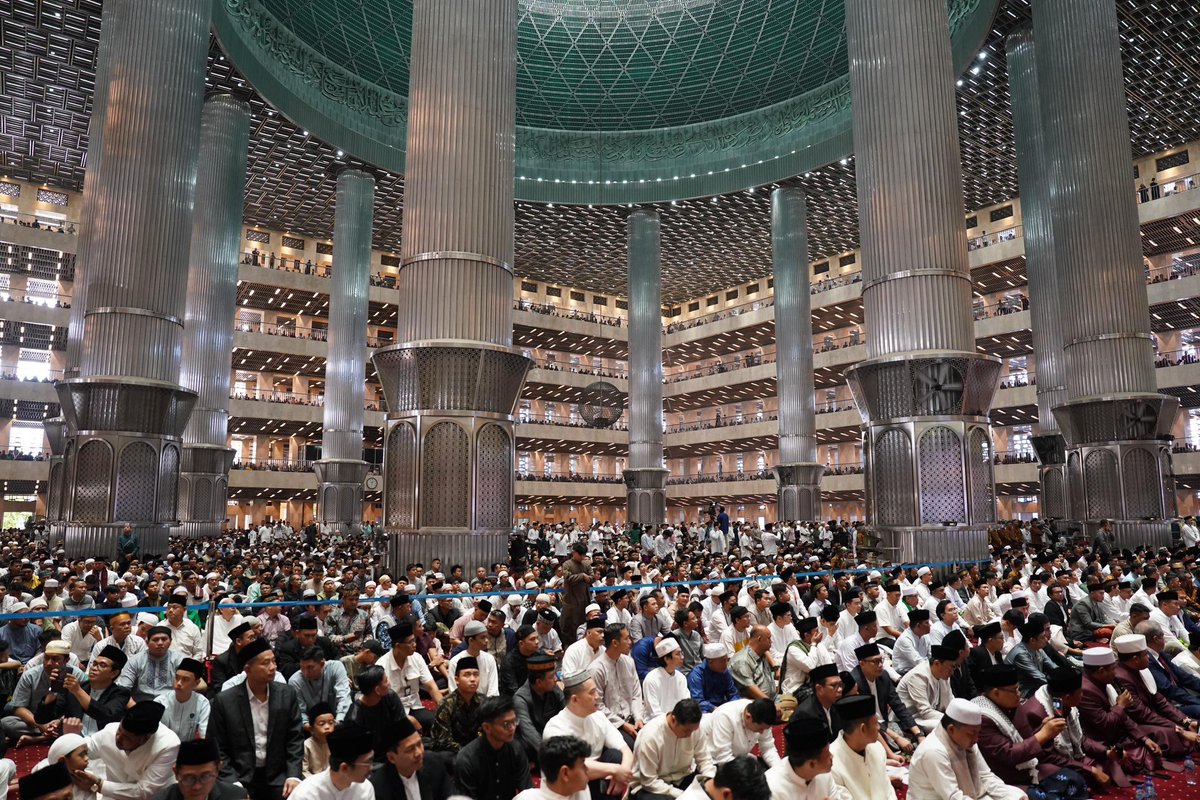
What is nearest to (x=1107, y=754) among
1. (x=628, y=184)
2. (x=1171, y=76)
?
(x=1171, y=76)

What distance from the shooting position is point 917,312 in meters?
10.9

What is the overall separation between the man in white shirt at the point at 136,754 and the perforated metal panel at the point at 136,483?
9.18 meters

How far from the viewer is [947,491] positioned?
10.5 m

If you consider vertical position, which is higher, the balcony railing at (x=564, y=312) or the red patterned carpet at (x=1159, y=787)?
the balcony railing at (x=564, y=312)

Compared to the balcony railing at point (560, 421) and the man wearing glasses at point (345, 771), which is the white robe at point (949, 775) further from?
the balcony railing at point (560, 421)

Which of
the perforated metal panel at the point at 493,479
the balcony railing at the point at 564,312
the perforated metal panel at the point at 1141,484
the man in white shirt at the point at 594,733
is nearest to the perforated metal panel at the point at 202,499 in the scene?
the perforated metal panel at the point at 493,479

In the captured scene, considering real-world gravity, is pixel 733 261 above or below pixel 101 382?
above

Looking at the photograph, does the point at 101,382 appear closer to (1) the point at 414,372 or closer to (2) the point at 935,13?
(1) the point at 414,372

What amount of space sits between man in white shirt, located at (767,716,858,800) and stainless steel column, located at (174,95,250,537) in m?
18.0

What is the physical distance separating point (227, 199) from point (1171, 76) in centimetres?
2504

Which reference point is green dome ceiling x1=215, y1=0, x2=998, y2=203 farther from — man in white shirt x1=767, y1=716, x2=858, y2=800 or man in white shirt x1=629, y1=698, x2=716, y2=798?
man in white shirt x1=767, y1=716, x2=858, y2=800

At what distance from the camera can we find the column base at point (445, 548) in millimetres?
9945

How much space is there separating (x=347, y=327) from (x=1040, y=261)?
18792 mm

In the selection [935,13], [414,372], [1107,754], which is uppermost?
[935,13]
